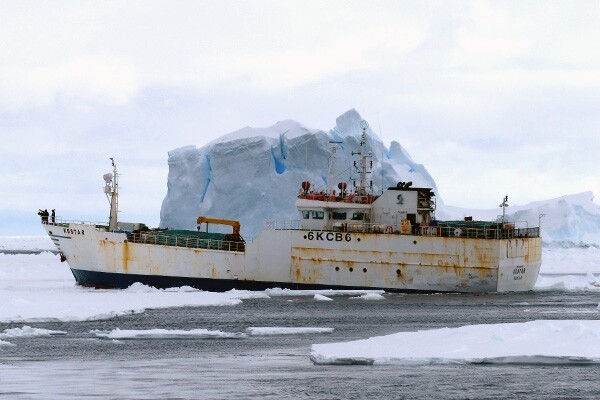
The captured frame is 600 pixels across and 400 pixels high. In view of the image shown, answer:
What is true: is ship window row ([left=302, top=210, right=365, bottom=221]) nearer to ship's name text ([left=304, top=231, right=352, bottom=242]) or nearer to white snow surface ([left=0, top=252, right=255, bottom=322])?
ship's name text ([left=304, top=231, right=352, bottom=242])

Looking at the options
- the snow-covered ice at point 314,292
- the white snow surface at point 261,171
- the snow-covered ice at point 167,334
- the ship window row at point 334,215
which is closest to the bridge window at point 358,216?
the ship window row at point 334,215

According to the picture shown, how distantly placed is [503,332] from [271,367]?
222 inches

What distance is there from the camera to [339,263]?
153ft

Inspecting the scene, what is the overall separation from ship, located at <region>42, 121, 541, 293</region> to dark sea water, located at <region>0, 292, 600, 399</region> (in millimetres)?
12068

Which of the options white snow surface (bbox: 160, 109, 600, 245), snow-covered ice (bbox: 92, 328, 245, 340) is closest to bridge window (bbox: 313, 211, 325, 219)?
white snow surface (bbox: 160, 109, 600, 245)

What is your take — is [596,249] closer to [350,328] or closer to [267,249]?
[267,249]

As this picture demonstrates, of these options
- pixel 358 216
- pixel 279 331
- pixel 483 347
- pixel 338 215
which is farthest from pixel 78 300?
pixel 483 347

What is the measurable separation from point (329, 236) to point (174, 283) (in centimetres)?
772

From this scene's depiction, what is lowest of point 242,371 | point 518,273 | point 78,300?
point 242,371

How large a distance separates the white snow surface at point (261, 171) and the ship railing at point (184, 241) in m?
17.7

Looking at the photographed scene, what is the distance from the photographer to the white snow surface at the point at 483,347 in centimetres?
2167

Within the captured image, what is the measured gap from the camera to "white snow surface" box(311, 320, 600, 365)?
2167 centimetres

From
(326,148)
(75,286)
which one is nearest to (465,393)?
(75,286)

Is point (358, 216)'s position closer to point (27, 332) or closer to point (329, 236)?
point (329, 236)
